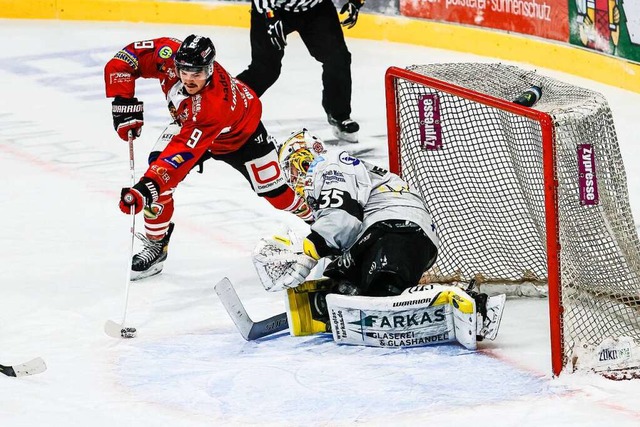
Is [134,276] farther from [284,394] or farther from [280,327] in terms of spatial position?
[284,394]

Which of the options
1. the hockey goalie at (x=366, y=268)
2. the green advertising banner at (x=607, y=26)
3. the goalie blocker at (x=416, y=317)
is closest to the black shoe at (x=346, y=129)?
the green advertising banner at (x=607, y=26)

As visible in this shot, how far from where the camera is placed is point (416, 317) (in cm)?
395

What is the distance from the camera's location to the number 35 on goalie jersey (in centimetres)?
405

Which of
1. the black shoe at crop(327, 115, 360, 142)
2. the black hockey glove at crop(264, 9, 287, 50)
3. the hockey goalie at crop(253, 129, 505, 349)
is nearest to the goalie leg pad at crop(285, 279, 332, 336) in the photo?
the hockey goalie at crop(253, 129, 505, 349)

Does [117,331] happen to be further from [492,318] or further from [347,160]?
[492,318]

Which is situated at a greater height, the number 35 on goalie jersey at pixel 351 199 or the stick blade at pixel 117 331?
the number 35 on goalie jersey at pixel 351 199

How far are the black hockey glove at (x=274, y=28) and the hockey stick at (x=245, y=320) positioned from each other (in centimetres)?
298

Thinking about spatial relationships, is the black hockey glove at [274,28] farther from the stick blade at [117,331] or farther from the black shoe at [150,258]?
the stick blade at [117,331]

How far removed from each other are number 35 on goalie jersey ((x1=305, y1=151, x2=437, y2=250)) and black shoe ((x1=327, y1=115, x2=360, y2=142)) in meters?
2.73

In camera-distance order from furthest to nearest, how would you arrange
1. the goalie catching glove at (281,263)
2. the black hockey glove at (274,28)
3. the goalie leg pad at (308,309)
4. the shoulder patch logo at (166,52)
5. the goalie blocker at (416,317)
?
the black hockey glove at (274,28), the shoulder patch logo at (166,52), the goalie leg pad at (308,309), the goalie catching glove at (281,263), the goalie blocker at (416,317)

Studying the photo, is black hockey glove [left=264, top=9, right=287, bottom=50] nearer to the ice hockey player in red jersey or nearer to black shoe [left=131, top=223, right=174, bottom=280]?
the ice hockey player in red jersey

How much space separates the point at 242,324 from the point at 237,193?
2030 mm

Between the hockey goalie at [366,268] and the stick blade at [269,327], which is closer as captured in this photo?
the hockey goalie at [366,268]

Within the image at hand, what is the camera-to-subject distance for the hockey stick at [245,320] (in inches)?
165
